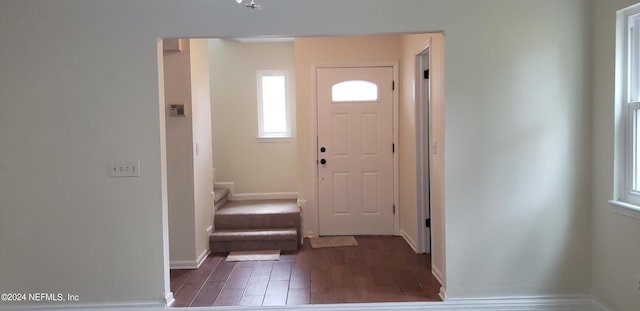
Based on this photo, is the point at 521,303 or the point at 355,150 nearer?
the point at 521,303

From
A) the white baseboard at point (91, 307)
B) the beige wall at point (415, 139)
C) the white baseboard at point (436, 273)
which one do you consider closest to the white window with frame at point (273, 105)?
the beige wall at point (415, 139)

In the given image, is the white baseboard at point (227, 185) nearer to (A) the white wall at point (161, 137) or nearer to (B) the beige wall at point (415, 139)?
(B) the beige wall at point (415, 139)

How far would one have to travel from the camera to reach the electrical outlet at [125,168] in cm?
304

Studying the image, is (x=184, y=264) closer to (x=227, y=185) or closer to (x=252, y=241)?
(x=252, y=241)

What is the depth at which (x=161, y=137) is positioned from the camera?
3.06 meters

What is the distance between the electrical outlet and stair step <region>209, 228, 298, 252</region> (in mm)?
1700

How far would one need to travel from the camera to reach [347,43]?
507 centimetres

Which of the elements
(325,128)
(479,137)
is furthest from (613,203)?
(325,128)

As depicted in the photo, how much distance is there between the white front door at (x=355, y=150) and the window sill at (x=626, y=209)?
2.61m

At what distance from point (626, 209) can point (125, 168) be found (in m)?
3.31

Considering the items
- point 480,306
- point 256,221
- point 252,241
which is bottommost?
point 480,306

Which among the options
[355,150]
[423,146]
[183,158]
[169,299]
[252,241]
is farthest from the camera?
[355,150]

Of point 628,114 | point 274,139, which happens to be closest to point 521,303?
point 628,114

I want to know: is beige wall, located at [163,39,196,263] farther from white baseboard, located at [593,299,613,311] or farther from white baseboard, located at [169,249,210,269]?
white baseboard, located at [593,299,613,311]
